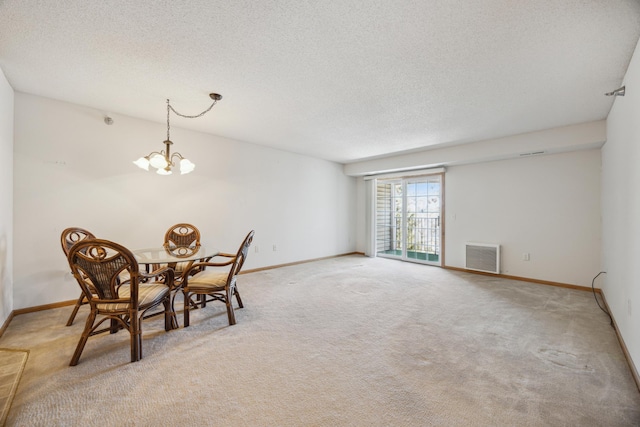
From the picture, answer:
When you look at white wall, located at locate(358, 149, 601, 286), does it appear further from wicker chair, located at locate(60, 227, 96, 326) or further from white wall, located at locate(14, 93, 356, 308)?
wicker chair, located at locate(60, 227, 96, 326)

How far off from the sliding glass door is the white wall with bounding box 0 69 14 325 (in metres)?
6.38

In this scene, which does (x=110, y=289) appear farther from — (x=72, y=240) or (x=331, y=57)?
(x=331, y=57)

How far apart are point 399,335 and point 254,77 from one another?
287 cm

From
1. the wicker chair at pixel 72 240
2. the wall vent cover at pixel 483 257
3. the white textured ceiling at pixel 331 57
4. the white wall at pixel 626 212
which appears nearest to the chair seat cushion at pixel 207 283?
the wicker chair at pixel 72 240

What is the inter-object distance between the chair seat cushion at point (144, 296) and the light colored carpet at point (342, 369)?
41 centimetres

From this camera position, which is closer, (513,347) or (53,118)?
(513,347)

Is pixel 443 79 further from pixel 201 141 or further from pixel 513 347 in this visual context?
pixel 201 141

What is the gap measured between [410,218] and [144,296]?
5532 millimetres

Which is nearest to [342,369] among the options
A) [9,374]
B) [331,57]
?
[9,374]

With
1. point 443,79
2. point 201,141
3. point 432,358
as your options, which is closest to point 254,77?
point 443,79

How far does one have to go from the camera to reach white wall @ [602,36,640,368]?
204cm

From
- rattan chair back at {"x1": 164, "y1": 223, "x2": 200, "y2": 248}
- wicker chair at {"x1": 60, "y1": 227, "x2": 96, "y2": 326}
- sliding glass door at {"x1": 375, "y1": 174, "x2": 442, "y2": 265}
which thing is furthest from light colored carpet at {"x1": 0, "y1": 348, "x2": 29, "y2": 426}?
sliding glass door at {"x1": 375, "y1": 174, "x2": 442, "y2": 265}

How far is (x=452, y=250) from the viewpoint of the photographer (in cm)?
566

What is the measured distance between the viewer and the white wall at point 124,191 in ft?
10.4
